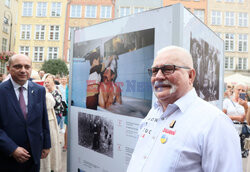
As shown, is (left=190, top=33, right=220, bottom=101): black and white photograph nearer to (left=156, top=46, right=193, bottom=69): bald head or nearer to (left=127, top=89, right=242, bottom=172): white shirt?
(left=156, top=46, right=193, bottom=69): bald head

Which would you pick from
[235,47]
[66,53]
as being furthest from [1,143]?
[235,47]

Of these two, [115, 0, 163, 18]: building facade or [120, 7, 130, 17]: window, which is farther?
[120, 7, 130, 17]: window

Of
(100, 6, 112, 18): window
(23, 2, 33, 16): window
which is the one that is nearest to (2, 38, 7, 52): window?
(23, 2, 33, 16): window

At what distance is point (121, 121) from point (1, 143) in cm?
121

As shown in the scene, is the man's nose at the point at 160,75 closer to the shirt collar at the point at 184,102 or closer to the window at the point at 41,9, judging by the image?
the shirt collar at the point at 184,102

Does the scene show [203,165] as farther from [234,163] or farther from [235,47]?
[235,47]

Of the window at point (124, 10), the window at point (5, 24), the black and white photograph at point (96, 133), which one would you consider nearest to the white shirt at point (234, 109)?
the black and white photograph at point (96, 133)

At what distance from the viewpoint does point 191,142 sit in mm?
1150

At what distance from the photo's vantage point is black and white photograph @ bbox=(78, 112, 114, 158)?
2.59 metres

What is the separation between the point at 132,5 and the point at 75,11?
7.73 meters

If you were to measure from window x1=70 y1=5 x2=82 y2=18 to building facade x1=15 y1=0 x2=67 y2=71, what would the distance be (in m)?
1.10

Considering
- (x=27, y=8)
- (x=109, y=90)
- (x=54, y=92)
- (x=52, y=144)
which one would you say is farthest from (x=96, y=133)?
(x=27, y=8)

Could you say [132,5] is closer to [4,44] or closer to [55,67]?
[55,67]

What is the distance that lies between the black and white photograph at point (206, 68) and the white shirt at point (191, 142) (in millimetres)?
1050
